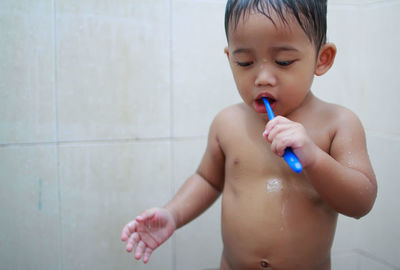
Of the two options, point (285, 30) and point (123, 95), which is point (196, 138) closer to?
point (123, 95)

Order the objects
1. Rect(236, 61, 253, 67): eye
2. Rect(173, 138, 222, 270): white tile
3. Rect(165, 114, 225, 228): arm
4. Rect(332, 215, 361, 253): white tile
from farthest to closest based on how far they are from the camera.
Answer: Rect(332, 215, 361, 253): white tile, Rect(173, 138, 222, 270): white tile, Rect(165, 114, 225, 228): arm, Rect(236, 61, 253, 67): eye

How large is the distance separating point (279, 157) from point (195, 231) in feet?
1.42

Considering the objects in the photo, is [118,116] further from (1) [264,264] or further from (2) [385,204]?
(2) [385,204]

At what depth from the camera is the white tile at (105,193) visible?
3.09 feet

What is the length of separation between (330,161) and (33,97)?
701 millimetres

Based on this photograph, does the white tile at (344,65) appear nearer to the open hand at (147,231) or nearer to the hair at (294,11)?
the hair at (294,11)

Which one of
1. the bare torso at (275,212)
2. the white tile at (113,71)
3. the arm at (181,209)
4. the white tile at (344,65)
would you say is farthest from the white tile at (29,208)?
the white tile at (344,65)

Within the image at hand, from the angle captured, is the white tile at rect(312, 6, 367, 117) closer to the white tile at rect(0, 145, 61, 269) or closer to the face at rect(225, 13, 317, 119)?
the face at rect(225, 13, 317, 119)

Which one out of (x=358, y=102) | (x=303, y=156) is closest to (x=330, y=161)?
(x=303, y=156)

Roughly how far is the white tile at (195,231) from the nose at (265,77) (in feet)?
1.38

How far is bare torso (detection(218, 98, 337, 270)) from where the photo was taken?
663 mm

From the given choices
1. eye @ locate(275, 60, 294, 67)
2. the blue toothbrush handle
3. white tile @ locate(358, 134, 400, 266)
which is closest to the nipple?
the blue toothbrush handle

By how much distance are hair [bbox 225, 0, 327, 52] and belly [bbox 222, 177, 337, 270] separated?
27 centimetres

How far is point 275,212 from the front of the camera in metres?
0.67
